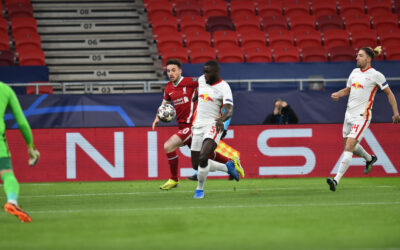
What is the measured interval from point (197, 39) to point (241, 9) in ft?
9.12

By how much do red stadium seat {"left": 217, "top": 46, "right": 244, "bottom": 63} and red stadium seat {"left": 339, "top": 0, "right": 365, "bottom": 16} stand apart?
17.3 feet

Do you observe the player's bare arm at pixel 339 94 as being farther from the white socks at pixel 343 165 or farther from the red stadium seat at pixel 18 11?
the red stadium seat at pixel 18 11

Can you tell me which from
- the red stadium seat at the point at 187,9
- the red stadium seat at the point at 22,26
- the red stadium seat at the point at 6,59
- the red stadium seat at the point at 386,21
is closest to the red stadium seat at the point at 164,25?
the red stadium seat at the point at 187,9

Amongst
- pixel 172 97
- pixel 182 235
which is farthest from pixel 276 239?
pixel 172 97

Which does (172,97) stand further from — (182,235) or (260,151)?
(182,235)

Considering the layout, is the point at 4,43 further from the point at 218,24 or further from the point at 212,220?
the point at 212,220

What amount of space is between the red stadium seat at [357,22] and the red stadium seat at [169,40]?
233 inches

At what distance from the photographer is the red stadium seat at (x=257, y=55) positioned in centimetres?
2150

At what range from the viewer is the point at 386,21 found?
24.0m

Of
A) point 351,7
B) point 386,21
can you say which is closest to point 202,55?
point 351,7

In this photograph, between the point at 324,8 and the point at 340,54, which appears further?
the point at 324,8

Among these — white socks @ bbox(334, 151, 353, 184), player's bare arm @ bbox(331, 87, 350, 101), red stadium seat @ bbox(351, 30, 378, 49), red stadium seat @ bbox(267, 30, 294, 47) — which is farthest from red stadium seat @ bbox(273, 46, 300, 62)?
white socks @ bbox(334, 151, 353, 184)

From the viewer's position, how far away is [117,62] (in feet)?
72.9

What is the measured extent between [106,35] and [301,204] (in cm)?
1506
